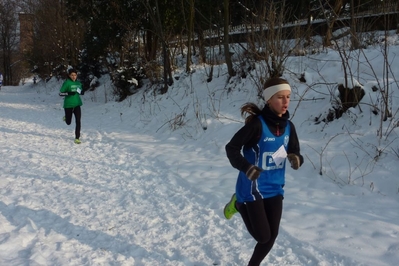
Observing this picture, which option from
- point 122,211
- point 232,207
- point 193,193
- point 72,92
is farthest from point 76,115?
point 232,207

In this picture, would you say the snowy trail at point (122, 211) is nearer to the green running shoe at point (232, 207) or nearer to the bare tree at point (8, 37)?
the green running shoe at point (232, 207)

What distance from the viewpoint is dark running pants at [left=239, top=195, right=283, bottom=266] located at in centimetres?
282

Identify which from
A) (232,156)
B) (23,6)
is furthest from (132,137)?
(23,6)

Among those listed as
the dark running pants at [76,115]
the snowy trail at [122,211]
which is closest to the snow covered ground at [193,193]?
the snowy trail at [122,211]

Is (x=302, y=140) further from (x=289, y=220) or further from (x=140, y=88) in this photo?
(x=140, y=88)

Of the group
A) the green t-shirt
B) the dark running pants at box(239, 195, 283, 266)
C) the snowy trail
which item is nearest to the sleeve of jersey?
the dark running pants at box(239, 195, 283, 266)

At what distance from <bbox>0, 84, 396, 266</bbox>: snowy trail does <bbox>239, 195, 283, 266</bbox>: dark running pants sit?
569mm

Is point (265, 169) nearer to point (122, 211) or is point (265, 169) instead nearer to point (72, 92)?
point (122, 211)

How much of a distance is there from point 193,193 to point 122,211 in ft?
3.87

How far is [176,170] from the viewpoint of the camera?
638 centimetres

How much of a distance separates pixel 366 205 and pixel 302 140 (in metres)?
2.25

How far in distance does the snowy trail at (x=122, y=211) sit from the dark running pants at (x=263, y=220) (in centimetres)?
57

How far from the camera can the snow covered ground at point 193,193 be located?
3541mm

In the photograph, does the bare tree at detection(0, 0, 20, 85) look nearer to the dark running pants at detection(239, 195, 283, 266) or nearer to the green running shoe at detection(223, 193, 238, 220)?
the green running shoe at detection(223, 193, 238, 220)
